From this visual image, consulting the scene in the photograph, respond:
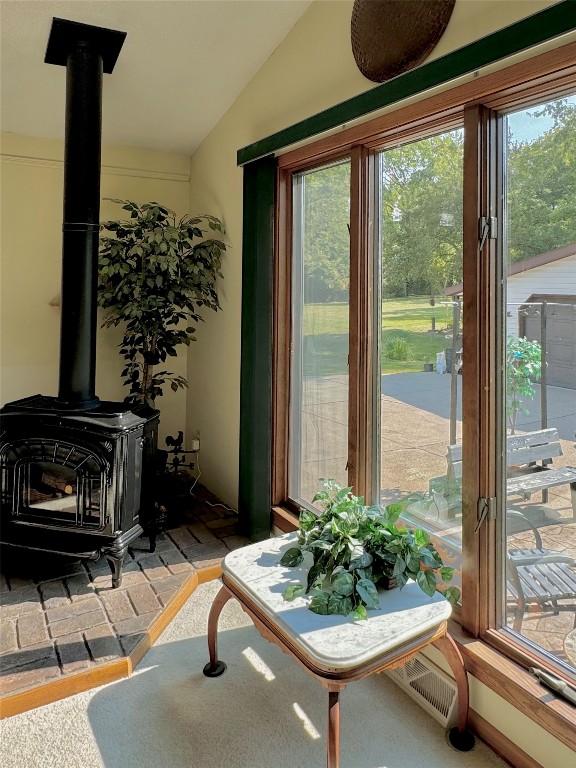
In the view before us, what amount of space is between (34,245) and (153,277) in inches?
35.1

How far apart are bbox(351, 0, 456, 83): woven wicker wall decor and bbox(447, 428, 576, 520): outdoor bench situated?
1.33 m

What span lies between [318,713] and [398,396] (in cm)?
118

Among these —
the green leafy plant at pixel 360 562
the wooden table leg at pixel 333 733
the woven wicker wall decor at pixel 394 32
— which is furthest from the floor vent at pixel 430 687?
the woven wicker wall decor at pixel 394 32

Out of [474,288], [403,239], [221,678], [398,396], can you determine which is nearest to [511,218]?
[474,288]

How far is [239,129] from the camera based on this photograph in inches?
123

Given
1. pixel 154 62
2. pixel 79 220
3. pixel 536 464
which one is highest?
pixel 154 62

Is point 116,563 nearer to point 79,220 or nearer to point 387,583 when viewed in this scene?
point 387,583

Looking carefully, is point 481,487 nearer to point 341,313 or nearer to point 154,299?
point 341,313

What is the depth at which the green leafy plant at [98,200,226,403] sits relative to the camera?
10.3 feet

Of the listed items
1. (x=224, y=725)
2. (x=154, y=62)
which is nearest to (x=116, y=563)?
(x=224, y=725)

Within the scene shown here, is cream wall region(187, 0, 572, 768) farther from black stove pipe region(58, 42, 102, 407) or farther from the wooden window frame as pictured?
black stove pipe region(58, 42, 102, 407)

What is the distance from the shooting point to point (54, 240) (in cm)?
349

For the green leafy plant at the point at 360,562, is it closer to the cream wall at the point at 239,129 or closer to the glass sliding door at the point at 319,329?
the glass sliding door at the point at 319,329

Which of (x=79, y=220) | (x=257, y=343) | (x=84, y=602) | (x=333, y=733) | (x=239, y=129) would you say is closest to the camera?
(x=333, y=733)
